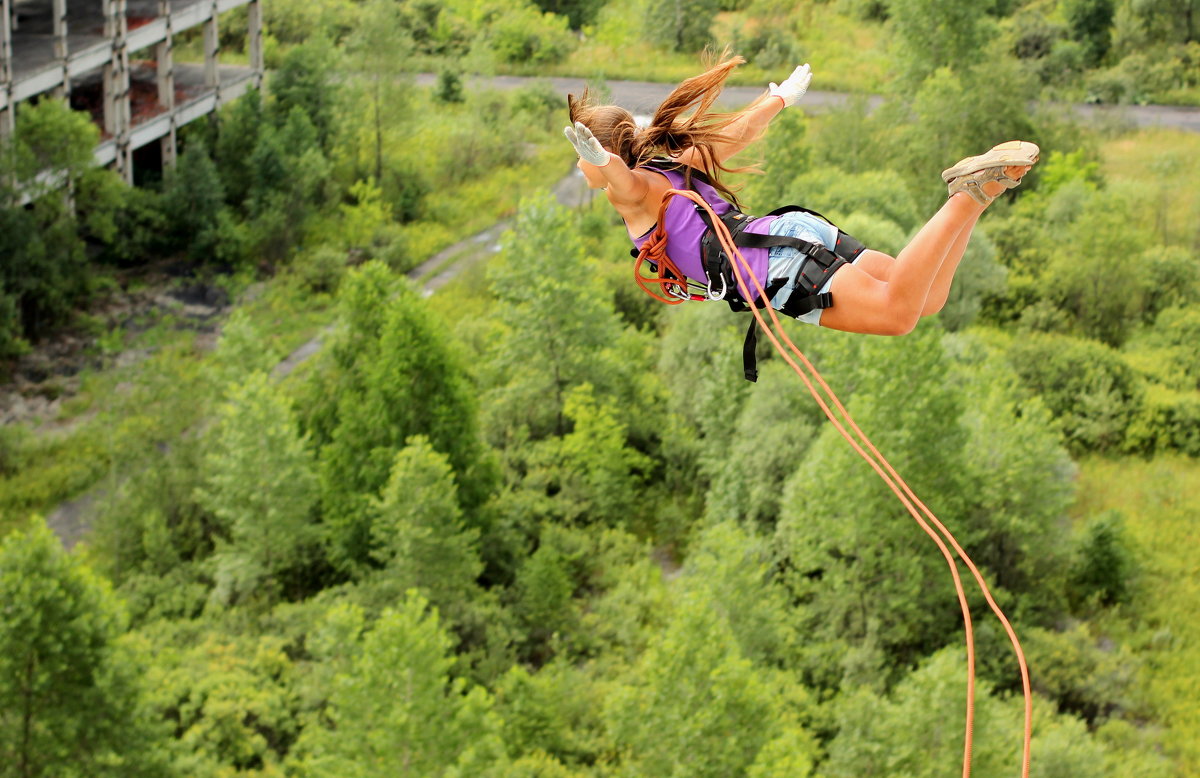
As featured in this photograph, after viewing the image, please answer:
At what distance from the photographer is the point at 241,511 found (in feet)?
111

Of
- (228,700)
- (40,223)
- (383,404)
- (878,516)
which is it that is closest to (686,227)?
(878,516)

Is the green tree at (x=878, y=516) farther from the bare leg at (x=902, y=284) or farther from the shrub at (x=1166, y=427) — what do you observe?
the bare leg at (x=902, y=284)

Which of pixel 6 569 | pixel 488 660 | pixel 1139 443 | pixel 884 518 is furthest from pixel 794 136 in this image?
pixel 6 569

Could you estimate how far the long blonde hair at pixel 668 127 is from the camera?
9.06 meters

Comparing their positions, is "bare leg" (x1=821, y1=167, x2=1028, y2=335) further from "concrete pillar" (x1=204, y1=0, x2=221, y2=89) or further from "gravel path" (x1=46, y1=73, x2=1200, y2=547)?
"concrete pillar" (x1=204, y1=0, x2=221, y2=89)

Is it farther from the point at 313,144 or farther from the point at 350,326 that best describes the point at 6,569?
the point at 313,144

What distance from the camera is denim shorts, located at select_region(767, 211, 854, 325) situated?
840cm

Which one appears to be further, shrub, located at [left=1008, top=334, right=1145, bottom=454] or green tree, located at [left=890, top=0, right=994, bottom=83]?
green tree, located at [left=890, top=0, right=994, bottom=83]

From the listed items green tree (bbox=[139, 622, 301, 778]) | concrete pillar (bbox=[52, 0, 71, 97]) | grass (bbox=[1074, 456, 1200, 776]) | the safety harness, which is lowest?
green tree (bbox=[139, 622, 301, 778])

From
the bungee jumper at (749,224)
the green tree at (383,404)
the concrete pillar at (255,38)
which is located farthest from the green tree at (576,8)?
the bungee jumper at (749,224)

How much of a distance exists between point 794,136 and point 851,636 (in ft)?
61.6

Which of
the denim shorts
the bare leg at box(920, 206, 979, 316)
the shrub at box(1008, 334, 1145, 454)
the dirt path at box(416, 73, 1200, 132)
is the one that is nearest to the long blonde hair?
the denim shorts

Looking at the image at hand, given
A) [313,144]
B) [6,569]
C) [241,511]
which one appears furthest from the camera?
[313,144]

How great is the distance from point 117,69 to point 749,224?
45.8 meters
